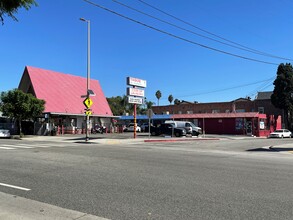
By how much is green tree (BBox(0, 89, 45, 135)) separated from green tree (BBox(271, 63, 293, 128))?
3766 centimetres

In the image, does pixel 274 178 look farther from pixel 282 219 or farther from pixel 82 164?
pixel 82 164

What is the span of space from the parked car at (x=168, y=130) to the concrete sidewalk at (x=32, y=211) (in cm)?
3159

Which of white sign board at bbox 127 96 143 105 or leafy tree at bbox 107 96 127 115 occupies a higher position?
leafy tree at bbox 107 96 127 115

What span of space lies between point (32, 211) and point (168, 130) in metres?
33.7

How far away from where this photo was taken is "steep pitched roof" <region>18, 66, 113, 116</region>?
4344 centimetres

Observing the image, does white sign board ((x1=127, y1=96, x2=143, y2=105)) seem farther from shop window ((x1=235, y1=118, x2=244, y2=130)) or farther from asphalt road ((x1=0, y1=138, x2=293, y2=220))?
asphalt road ((x1=0, y1=138, x2=293, y2=220))

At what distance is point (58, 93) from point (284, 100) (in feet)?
114

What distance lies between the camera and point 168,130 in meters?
39.7

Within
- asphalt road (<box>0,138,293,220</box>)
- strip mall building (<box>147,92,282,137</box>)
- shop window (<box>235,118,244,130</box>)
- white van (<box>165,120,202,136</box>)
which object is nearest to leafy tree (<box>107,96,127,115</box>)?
strip mall building (<box>147,92,282,137</box>)

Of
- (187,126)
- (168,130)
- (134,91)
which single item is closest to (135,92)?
(134,91)

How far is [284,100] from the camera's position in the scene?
178ft

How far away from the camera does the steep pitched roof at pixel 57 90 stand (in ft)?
143

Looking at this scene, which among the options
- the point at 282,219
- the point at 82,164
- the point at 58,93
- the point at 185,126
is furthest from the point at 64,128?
the point at 282,219

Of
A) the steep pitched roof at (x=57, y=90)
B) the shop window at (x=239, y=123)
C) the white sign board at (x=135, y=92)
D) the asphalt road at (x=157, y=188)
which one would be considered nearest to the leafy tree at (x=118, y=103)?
the steep pitched roof at (x=57, y=90)
